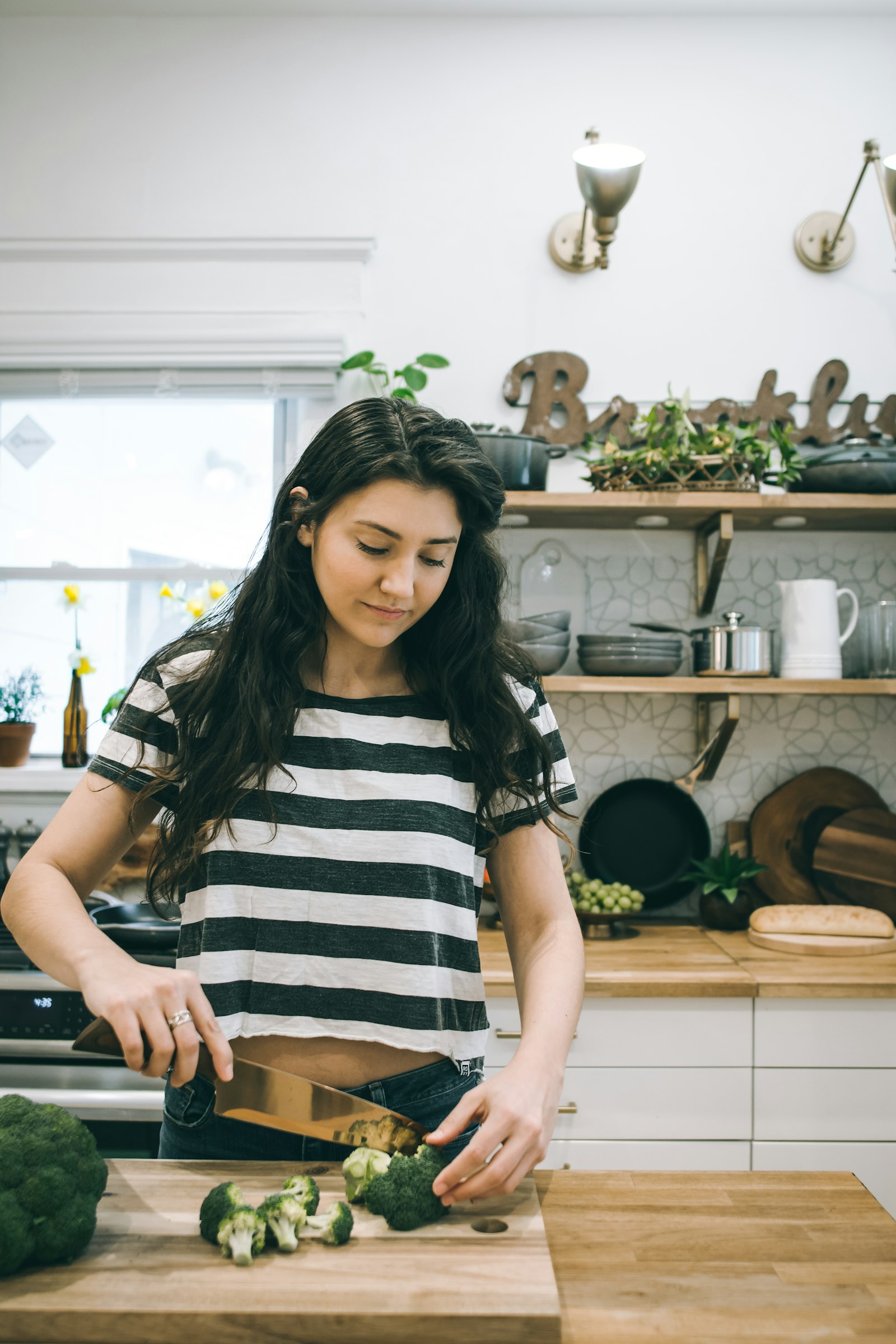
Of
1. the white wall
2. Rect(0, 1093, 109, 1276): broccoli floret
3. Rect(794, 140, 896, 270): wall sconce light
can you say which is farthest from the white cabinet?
Rect(794, 140, 896, 270): wall sconce light

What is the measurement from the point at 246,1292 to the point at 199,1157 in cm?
33

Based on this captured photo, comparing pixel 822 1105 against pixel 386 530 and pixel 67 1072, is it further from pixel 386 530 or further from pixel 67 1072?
pixel 386 530

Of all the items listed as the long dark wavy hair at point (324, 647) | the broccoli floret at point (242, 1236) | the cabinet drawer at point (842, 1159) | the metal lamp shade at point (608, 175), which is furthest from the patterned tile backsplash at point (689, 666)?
the broccoli floret at point (242, 1236)

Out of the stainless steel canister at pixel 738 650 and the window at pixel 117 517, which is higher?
the window at pixel 117 517

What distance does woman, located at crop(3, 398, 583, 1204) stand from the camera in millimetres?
1034

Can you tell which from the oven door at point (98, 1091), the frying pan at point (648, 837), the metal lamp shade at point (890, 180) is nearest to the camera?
the metal lamp shade at point (890, 180)

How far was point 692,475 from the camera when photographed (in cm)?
226

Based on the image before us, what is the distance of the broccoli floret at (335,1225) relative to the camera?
2.60 feet

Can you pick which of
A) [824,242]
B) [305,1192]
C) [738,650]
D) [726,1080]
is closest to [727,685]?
[738,650]

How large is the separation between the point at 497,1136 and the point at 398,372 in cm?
192

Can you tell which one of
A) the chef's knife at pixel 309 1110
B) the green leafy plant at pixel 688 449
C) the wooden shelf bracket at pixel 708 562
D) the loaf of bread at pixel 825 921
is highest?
→ the green leafy plant at pixel 688 449

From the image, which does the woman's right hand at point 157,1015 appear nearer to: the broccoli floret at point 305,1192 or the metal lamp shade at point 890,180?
the broccoli floret at point 305,1192

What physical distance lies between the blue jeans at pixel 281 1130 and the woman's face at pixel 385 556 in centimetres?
47

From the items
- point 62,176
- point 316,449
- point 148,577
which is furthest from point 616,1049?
point 62,176
